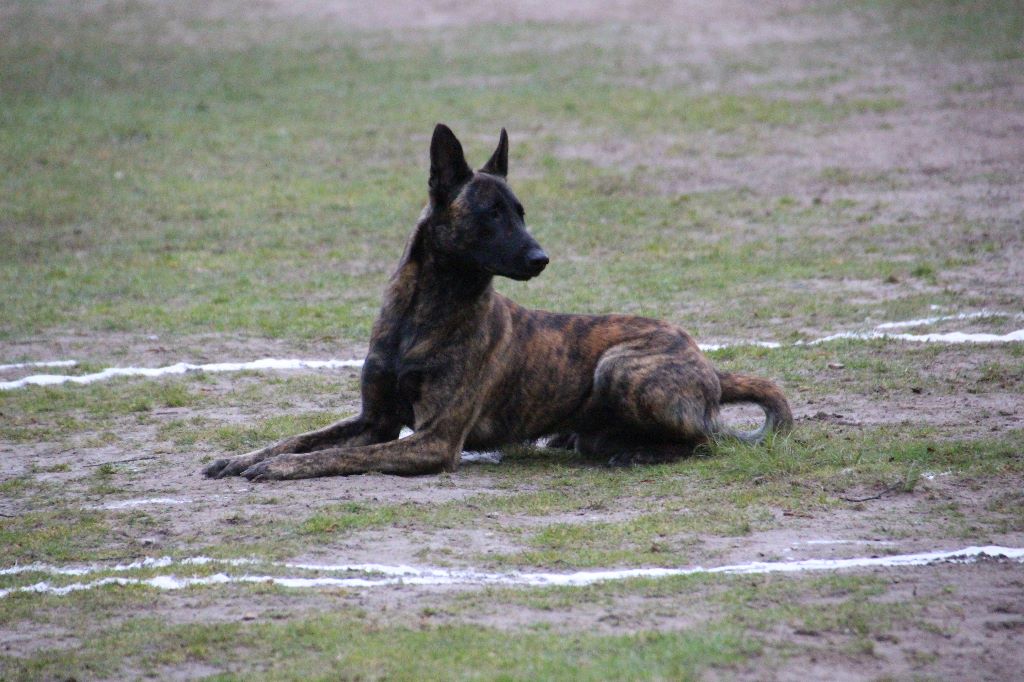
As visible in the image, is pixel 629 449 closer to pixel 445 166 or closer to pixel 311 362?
pixel 445 166

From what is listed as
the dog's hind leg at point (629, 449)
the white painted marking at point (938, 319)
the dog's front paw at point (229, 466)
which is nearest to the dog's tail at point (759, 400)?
the dog's hind leg at point (629, 449)

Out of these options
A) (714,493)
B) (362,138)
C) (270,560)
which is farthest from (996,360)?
(362,138)

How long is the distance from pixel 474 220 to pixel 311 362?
308cm

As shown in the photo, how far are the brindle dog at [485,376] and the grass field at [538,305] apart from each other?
0.72ft

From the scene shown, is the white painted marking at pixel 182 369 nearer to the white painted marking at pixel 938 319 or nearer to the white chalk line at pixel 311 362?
the white chalk line at pixel 311 362

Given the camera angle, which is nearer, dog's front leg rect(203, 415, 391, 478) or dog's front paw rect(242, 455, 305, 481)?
dog's front paw rect(242, 455, 305, 481)

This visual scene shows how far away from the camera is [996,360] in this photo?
31.6ft

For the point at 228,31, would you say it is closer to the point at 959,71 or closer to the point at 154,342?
the point at 959,71

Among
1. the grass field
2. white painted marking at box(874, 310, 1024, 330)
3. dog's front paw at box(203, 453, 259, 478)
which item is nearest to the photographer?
the grass field

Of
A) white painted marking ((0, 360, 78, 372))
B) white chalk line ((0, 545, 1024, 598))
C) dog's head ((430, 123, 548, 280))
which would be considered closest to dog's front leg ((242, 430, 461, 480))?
dog's head ((430, 123, 548, 280))

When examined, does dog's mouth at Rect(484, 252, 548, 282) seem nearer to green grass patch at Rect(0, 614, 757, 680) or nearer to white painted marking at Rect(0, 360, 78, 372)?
green grass patch at Rect(0, 614, 757, 680)

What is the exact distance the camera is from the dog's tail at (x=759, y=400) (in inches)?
318

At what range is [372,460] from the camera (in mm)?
7688

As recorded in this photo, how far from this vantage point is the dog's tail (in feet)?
26.5
